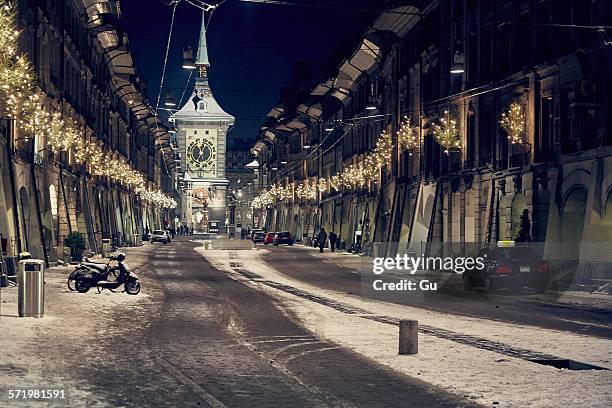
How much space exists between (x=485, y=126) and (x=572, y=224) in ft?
31.5

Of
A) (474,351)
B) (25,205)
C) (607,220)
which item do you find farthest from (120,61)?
(474,351)

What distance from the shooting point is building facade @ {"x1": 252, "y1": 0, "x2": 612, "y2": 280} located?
34.3 m

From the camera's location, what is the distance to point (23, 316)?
820 inches

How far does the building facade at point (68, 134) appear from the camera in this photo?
3634 cm

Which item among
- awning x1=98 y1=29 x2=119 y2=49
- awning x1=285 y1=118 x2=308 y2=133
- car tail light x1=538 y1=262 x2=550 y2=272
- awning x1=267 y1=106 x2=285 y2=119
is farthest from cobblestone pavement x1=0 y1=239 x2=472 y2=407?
awning x1=267 y1=106 x2=285 y2=119

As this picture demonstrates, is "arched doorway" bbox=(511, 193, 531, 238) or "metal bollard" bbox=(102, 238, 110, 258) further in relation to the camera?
"metal bollard" bbox=(102, 238, 110, 258)

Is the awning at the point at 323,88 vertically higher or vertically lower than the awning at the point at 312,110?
higher

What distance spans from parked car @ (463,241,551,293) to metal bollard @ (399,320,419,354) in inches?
587

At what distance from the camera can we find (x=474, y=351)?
645 inches

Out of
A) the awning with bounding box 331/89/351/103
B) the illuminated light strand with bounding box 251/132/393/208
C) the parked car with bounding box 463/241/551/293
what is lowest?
the parked car with bounding box 463/241/551/293

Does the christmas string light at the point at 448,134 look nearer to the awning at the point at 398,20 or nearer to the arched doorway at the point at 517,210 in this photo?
the arched doorway at the point at 517,210

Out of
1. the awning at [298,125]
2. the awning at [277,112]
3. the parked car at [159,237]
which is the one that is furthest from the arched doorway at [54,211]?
the awning at [277,112]

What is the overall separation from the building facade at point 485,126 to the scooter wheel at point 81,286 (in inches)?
484

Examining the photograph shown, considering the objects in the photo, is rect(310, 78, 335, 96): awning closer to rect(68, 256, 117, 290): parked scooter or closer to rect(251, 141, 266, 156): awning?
rect(68, 256, 117, 290): parked scooter
